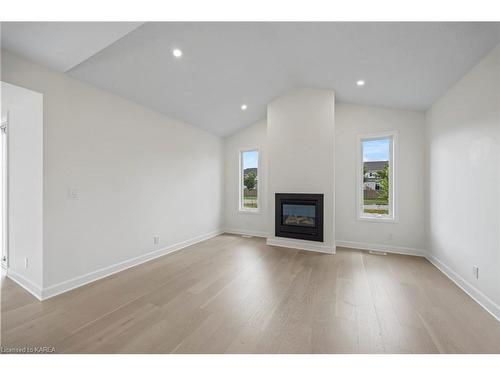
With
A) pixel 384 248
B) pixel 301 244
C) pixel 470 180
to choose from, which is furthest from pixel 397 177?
pixel 301 244

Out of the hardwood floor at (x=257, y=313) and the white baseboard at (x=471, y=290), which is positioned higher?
the white baseboard at (x=471, y=290)

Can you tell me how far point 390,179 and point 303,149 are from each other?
5.90 feet

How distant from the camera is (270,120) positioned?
170 inches

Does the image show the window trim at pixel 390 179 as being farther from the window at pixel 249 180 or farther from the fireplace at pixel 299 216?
the window at pixel 249 180

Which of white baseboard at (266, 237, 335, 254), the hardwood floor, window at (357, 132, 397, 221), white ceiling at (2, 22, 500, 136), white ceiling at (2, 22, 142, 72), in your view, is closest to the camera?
the hardwood floor

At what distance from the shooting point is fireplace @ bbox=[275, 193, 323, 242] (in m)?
3.82

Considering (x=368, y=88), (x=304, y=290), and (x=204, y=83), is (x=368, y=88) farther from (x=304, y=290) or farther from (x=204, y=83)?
(x=304, y=290)

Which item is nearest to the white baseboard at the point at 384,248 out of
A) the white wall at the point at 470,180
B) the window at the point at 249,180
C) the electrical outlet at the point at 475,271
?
the white wall at the point at 470,180

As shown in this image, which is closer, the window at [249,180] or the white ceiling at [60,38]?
the white ceiling at [60,38]

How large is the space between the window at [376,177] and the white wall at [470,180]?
733mm

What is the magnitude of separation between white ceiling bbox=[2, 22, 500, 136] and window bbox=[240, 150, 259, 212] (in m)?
1.81

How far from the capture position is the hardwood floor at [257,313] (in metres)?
1.49

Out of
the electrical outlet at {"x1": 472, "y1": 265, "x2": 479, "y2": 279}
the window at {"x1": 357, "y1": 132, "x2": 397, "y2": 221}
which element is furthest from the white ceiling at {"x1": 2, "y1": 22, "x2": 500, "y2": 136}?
the electrical outlet at {"x1": 472, "y1": 265, "x2": 479, "y2": 279}

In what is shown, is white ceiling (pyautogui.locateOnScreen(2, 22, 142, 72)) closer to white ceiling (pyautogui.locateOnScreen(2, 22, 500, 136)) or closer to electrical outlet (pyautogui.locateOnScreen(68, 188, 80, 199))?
white ceiling (pyautogui.locateOnScreen(2, 22, 500, 136))
